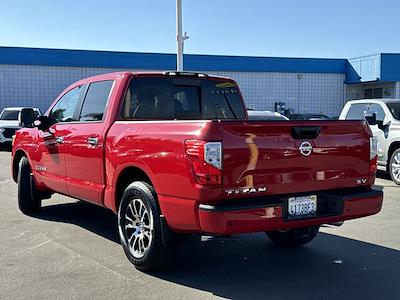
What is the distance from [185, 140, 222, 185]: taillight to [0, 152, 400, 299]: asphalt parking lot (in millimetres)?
1046

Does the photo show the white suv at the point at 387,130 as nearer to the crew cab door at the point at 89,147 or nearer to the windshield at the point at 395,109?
the windshield at the point at 395,109

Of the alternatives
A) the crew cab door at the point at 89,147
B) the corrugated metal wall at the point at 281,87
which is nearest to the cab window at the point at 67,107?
the crew cab door at the point at 89,147

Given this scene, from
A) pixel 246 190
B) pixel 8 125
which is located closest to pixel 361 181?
pixel 246 190

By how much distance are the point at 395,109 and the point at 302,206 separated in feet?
27.3

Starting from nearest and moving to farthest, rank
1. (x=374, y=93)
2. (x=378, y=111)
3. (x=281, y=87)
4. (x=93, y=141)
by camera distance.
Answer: (x=93, y=141) → (x=378, y=111) → (x=281, y=87) → (x=374, y=93)

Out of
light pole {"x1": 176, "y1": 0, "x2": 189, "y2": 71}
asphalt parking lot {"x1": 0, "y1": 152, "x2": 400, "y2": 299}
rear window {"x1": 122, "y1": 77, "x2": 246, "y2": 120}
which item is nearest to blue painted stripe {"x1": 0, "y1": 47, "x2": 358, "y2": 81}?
light pole {"x1": 176, "y1": 0, "x2": 189, "y2": 71}

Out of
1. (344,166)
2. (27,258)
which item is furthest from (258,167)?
(27,258)

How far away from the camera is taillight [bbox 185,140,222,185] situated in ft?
14.0

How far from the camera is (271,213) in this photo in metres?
4.50

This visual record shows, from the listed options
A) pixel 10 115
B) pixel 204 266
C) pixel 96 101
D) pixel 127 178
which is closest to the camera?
pixel 204 266

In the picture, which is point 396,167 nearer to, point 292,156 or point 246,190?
point 292,156

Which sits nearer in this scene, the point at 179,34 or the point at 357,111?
the point at 357,111

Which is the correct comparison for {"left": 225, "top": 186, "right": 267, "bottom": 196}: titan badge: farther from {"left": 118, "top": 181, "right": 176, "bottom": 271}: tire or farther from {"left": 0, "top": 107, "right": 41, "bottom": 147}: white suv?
{"left": 0, "top": 107, "right": 41, "bottom": 147}: white suv

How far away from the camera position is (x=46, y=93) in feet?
99.8
